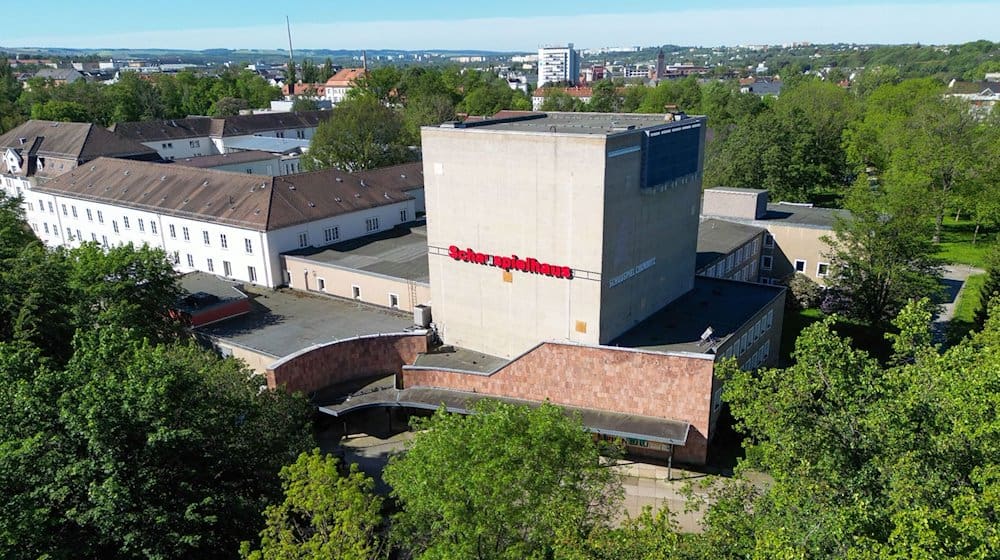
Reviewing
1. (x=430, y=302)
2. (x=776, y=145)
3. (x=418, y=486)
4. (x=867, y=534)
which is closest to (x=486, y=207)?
(x=430, y=302)

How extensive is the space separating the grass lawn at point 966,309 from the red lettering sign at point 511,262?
26585 mm

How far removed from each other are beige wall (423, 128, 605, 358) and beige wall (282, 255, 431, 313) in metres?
3.99

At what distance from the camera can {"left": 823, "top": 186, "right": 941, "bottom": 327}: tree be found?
3959cm

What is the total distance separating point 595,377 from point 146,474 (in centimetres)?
1945

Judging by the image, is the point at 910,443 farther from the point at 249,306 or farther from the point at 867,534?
the point at 249,306

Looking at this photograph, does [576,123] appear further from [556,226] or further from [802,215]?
[802,215]

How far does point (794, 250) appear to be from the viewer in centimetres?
5381

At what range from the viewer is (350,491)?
1928 cm

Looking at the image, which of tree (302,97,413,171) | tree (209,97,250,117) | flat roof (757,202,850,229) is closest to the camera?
flat roof (757,202,850,229)

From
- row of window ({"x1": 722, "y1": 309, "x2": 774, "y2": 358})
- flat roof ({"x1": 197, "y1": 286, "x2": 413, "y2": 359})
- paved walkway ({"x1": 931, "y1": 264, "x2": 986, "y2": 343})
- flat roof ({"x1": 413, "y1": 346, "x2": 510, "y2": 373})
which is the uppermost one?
row of window ({"x1": 722, "y1": 309, "x2": 774, "y2": 358})

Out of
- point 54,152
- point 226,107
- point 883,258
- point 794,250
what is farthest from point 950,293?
point 226,107

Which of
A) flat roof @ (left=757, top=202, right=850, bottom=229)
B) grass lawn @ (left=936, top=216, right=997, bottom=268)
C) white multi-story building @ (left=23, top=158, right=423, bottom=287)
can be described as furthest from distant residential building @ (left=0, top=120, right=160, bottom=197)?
grass lawn @ (left=936, top=216, right=997, bottom=268)

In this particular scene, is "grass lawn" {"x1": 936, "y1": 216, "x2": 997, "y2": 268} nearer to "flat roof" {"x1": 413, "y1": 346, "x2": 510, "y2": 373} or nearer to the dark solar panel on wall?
the dark solar panel on wall

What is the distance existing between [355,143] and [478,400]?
1874 inches
